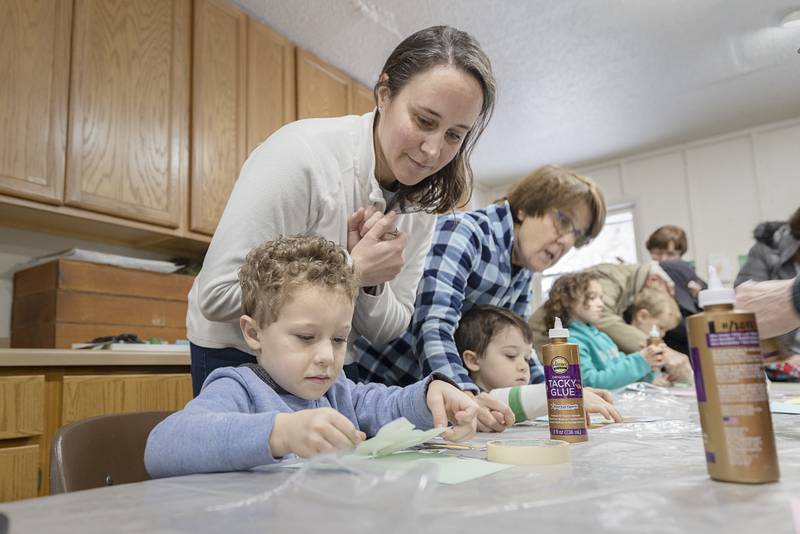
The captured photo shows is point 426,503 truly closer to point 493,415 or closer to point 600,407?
point 493,415

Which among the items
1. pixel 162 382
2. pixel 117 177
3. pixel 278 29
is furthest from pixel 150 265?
pixel 278 29

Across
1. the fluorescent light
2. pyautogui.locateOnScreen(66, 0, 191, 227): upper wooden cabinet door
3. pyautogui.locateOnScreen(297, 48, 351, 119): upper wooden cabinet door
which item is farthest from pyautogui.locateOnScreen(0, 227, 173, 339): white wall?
the fluorescent light

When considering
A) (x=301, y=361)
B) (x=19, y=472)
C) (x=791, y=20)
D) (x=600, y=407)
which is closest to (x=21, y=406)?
(x=19, y=472)

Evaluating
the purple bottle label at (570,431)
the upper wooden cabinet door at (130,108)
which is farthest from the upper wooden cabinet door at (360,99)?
the purple bottle label at (570,431)

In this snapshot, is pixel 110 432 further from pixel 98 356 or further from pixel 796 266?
pixel 796 266

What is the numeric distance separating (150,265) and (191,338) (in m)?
1.48

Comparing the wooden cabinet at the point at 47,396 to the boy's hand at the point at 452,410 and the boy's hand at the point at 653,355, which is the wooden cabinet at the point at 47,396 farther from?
the boy's hand at the point at 653,355

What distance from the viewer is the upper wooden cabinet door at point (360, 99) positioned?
3.46 meters

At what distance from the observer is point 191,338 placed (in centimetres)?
105

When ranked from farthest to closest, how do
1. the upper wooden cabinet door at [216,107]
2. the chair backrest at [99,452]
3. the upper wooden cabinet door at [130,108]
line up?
the upper wooden cabinet door at [216,107], the upper wooden cabinet door at [130,108], the chair backrest at [99,452]

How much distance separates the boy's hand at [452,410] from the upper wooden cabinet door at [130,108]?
6.02 feet

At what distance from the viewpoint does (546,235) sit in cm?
160

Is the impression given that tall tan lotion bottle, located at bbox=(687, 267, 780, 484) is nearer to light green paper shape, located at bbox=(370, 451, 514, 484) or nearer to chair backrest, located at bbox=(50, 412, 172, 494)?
light green paper shape, located at bbox=(370, 451, 514, 484)

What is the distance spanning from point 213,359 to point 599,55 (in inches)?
124
